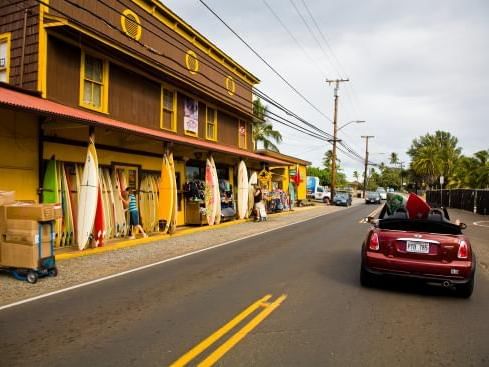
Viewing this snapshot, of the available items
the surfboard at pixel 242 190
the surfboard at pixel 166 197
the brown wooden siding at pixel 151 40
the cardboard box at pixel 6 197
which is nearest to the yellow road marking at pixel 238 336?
the cardboard box at pixel 6 197

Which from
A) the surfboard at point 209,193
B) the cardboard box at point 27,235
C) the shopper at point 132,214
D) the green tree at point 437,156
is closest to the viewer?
the cardboard box at point 27,235

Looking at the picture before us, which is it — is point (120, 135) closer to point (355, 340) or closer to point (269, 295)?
point (269, 295)

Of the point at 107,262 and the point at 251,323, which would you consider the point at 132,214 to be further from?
the point at 251,323

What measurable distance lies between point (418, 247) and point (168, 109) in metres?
13.8

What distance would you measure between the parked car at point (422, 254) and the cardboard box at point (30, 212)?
5739mm

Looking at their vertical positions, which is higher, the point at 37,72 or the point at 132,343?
the point at 37,72

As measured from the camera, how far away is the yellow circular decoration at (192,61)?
2058 cm

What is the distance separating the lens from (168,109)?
18656 millimetres

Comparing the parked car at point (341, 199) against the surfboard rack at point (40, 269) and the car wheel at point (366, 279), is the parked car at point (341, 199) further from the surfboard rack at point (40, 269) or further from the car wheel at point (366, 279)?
the surfboard rack at point (40, 269)

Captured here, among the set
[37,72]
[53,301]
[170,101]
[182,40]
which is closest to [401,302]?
[53,301]

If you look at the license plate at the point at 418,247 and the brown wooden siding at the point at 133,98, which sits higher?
the brown wooden siding at the point at 133,98

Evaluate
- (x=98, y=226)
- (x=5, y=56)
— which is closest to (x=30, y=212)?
(x=98, y=226)

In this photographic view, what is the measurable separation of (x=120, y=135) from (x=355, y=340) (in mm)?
11990

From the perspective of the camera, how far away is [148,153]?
16.7m
